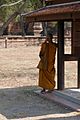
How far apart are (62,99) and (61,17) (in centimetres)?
229

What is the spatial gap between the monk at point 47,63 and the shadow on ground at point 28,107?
446mm

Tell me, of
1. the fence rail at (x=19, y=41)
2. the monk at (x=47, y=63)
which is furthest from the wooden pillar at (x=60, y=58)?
the fence rail at (x=19, y=41)

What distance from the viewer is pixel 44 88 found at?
12.4 meters

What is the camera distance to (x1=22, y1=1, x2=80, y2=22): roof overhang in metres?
9.34

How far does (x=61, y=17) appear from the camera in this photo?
33.3 feet

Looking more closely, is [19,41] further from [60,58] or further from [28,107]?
[28,107]

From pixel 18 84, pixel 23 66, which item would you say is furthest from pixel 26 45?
pixel 18 84

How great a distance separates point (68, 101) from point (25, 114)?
1.61 metres

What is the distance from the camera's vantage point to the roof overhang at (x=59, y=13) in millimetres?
9344

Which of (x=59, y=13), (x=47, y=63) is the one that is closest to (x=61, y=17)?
(x=59, y=13)

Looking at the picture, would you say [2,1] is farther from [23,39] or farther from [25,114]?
[25,114]

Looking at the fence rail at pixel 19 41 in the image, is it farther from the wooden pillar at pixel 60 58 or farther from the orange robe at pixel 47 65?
the orange robe at pixel 47 65

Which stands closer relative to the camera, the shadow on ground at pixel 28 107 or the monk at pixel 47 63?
the shadow on ground at pixel 28 107

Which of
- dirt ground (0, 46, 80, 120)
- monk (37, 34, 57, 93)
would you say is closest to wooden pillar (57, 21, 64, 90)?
monk (37, 34, 57, 93)
